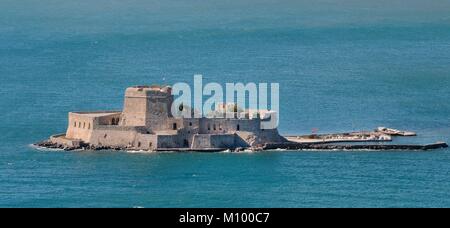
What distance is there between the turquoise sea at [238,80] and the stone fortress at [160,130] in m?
1.40

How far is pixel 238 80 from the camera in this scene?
13400 centimetres

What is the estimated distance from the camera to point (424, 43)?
549ft

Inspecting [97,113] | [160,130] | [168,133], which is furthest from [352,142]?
[97,113]

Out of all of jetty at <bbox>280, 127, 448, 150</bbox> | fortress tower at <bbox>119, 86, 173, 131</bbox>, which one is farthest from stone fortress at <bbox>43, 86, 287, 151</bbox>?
jetty at <bbox>280, 127, 448, 150</bbox>

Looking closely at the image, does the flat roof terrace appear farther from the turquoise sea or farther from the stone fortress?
the turquoise sea

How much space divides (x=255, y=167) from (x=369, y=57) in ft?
163

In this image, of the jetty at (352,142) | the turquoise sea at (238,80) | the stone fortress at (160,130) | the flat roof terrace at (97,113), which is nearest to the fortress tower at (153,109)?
the stone fortress at (160,130)

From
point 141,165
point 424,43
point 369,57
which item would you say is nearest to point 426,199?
point 141,165

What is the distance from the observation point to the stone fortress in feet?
360

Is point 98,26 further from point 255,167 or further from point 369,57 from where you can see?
point 255,167

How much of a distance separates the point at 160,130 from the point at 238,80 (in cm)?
2369

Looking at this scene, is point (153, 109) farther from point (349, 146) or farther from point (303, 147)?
point (349, 146)

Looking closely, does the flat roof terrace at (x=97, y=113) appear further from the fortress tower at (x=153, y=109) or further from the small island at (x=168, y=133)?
the fortress tower at (x=153, y=109)

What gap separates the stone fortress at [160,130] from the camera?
110 metres
